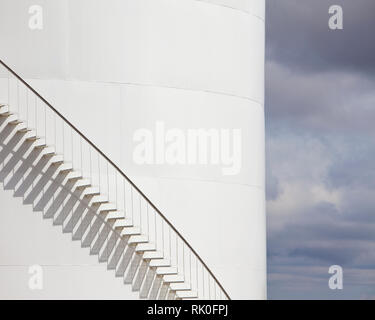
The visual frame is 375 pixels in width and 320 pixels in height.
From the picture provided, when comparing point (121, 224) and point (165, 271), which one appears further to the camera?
point (165, 271)

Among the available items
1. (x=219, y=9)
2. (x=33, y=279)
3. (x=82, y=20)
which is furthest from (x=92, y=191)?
(x=219, y=9)

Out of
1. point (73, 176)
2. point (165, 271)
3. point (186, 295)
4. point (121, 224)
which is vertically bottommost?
point (186, 295)

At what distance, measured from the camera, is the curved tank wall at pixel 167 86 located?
85.6ft

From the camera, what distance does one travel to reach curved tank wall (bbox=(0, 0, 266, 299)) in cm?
2608

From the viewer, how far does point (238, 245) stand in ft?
90.5

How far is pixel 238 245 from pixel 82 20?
7.16 meters

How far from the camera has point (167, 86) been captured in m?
26.8

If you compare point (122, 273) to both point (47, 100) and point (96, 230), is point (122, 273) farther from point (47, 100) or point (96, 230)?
point (47, 100)

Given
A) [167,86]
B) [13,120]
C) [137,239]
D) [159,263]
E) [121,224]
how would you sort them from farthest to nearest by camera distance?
[167,86] < [159,263] < [137,239] < [121,224] < [13,120]

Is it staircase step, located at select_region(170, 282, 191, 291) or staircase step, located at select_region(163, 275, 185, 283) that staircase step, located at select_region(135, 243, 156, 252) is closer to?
staircase step, located at select_region(163, 275, 185, 283)

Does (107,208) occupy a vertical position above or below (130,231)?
above

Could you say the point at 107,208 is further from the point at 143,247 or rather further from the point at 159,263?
the point at 159,263

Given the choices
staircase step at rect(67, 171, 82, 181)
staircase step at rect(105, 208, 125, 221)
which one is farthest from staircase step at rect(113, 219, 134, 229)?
staircase step at rect(67, 171, 82, 181)

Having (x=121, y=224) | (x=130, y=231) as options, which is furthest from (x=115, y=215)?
(x=130, y=231)
